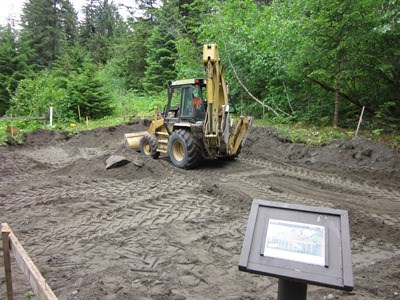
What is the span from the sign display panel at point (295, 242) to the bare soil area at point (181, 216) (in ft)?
5.15

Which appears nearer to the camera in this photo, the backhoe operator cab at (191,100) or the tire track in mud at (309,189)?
the tire track in mud at (309,189)

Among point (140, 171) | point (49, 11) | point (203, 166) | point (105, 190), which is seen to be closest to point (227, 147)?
point (203, 166)

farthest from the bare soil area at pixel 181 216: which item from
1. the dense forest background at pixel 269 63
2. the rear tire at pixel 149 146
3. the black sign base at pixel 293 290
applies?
the dense forest background at pixel 269 63

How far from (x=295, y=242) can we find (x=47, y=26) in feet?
133

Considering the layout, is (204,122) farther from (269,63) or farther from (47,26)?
(47,26)

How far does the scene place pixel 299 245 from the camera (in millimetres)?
1904

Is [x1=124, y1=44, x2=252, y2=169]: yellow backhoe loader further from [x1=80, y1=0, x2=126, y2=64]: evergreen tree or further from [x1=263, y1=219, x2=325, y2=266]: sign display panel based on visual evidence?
[x1=80, y1=0, x2=126, y2=64]: evergreen tree

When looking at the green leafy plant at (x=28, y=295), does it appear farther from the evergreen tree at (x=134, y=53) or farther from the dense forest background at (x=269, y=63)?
the evergreen tree at (x=134, y=53)

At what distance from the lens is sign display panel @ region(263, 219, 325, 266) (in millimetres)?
1845

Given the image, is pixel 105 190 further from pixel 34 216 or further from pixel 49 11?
pixel 49 11

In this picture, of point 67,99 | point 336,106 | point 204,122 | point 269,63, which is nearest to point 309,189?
point 204,122

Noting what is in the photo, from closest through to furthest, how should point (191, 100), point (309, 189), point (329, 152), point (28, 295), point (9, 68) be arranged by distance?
point (28, 295) → point (309, 189) → point (191, 100) → point (329, 152) → point (9, 68)

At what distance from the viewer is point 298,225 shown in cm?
201

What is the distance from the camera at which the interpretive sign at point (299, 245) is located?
1768 mm
